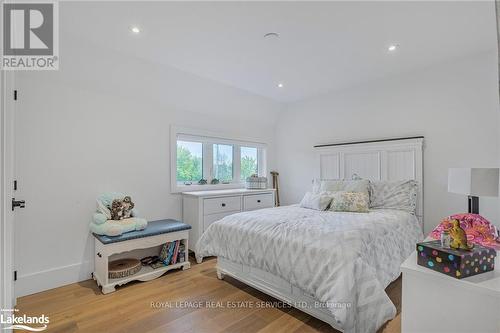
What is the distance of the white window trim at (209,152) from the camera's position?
3.31 metres

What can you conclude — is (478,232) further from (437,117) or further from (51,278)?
(51,278)

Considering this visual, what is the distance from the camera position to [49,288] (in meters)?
2.35

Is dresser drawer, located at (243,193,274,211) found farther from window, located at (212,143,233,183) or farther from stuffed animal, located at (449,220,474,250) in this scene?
stuffed animal, located at (449,220,474,250)

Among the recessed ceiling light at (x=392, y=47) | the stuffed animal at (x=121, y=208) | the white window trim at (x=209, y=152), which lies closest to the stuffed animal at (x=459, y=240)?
the recessed ceiling light at (x=392, y=47)

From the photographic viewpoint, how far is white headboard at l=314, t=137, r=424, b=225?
3051 mm

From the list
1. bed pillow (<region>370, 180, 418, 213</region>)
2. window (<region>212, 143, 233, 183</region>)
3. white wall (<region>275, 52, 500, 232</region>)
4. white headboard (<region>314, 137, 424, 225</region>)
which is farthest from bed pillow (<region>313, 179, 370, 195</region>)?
window (<region>212, 143, 233, 183</region>)

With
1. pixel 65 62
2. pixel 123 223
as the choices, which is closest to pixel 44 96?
pixel 65 62

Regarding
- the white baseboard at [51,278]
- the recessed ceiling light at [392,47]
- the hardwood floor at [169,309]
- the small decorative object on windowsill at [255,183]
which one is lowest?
the hardwood floor at [169,309]

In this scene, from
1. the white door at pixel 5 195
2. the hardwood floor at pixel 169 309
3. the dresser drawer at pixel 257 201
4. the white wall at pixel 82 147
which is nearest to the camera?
the white door at pixel 5 195

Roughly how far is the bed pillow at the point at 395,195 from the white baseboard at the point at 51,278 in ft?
11.0

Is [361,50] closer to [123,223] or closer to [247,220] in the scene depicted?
[247,220]

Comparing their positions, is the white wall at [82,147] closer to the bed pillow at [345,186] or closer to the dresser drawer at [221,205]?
the dresser drawer at [221,205]

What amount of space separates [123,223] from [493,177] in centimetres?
326

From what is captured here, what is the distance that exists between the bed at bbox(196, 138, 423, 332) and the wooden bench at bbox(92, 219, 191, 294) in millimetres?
408
